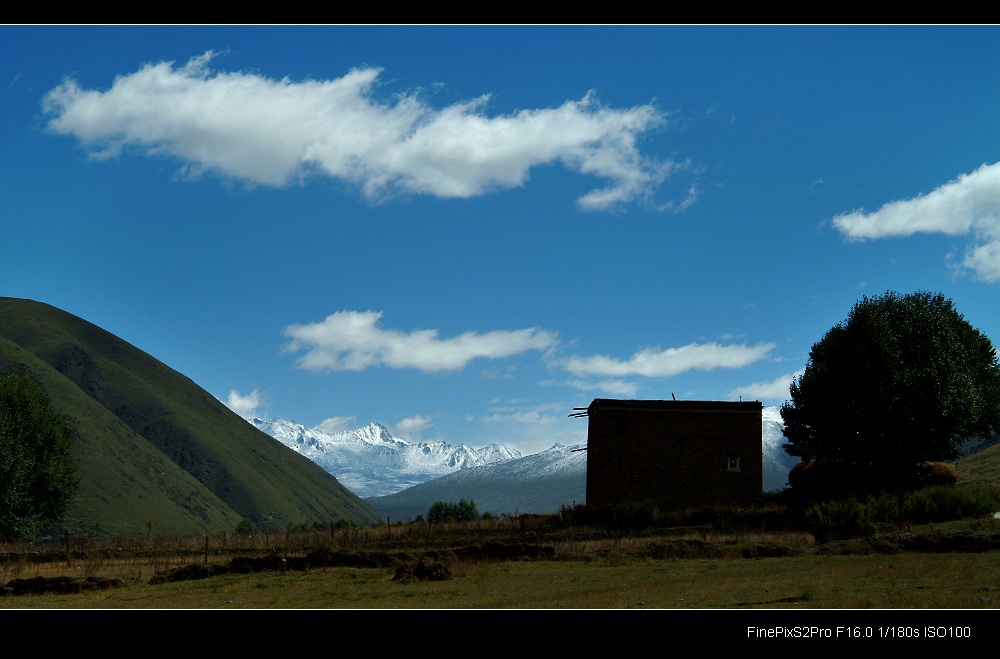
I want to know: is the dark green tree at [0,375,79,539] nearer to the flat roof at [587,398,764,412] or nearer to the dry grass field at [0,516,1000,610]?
the dry grass field at [0,516,1000,610]

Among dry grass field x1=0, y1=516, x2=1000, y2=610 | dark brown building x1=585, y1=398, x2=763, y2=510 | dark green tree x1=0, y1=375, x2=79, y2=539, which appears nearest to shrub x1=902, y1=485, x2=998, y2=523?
dry grass field x1=0, y1=516, x2=1000, y2=610

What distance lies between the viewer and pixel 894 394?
5738 cm

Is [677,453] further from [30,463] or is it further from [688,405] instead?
[30,463]

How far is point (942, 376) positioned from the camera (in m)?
58.4

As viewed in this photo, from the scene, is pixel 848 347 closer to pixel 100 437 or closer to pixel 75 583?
pixel 75 583

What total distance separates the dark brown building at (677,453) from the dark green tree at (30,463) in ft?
146

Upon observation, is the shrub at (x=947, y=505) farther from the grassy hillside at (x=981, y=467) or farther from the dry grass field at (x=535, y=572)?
the grassy hillside at (x=981, y=467)

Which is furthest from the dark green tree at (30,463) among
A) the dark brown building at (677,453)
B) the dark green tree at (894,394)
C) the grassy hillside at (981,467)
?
the grassy hillside at (981,467)

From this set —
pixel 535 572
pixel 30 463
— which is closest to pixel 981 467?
pixel 535 572

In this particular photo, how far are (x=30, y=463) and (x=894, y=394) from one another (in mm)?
66123

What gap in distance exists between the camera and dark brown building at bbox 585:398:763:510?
61938 mm

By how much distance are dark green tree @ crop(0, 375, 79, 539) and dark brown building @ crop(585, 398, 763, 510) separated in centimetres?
4458
